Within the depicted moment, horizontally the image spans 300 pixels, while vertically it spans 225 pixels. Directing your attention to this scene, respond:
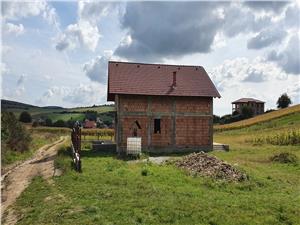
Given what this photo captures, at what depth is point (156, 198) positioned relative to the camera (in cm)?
1466

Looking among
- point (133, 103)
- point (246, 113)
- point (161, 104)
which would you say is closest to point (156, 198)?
point (133, 103)

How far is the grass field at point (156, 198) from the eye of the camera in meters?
12.8

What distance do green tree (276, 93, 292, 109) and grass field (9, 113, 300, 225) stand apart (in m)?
80.8

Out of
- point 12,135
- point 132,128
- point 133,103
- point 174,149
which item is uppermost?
point 133,103

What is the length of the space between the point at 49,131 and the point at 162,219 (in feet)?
195

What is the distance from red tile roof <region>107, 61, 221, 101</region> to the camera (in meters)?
32.8

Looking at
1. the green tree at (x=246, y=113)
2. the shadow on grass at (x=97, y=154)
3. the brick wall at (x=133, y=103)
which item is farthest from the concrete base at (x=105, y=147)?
the green tree at (x=246, y=113)

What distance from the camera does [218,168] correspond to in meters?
19.6

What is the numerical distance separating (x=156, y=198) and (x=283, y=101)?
90312 millimetres

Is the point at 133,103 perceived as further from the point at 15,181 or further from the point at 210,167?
the point at 210,167

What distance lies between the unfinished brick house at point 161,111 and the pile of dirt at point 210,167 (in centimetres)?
947

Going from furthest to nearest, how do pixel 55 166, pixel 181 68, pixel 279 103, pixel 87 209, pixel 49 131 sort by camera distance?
pixel 279 103 < pixel 49 131 < pixel 181 68 < pixel 55 166 < pixel 87 209

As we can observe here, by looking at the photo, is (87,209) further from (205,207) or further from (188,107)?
(188,107)

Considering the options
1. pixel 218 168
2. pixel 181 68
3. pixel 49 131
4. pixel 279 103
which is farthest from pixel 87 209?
pixel 279 103
